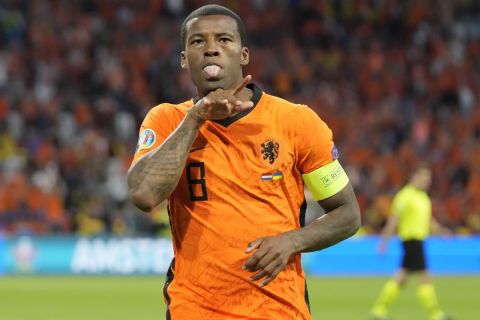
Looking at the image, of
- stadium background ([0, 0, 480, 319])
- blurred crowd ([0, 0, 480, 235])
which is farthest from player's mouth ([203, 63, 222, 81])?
blurred crowd ([0, 0, 480, 235])

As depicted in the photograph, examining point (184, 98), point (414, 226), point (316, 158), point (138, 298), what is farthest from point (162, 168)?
point (184, 98)

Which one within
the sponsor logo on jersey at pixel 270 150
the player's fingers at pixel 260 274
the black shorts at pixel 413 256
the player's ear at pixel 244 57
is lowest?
the player's fingers at pixel 260 274

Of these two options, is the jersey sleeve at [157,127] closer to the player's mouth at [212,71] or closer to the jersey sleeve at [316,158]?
the player's mouth at [212,71]

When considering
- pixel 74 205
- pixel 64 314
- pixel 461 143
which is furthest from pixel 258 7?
pixel 64 314

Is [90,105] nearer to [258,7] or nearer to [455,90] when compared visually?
[258,7]

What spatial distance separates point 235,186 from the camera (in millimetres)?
3971

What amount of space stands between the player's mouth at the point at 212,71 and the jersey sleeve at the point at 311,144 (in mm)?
375

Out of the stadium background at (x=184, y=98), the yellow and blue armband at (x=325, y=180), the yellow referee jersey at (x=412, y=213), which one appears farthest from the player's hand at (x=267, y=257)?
the stadium background at (x=184, y=98)

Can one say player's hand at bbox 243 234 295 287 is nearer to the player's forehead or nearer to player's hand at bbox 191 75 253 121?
player's hand at bbox 191 75 253 121

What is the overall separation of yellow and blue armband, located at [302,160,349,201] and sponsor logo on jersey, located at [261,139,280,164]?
0.17 metres

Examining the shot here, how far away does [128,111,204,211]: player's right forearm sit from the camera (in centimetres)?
378

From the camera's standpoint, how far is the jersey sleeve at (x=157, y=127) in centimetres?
401

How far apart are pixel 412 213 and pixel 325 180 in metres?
10.9

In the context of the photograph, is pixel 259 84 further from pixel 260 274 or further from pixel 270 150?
pixel 260 274
